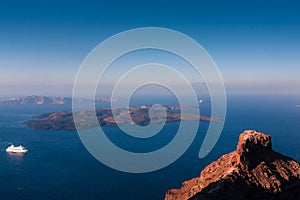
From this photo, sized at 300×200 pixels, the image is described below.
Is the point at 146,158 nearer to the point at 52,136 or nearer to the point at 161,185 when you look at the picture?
the point at 161,185

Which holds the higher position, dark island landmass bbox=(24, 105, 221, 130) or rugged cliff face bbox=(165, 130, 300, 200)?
rugged cliff face bbox=(165, 130, 300, 200)

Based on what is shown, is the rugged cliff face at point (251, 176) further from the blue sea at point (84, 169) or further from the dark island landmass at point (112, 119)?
the dark island landmass at point (112, 119)

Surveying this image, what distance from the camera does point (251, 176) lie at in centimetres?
1762

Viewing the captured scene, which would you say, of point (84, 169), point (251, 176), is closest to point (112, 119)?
point (84, 169)

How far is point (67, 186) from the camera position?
5275 cm

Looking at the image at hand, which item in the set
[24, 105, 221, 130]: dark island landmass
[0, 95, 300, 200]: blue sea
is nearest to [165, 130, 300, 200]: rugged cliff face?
[0, 95, 300, 200]: blue sea

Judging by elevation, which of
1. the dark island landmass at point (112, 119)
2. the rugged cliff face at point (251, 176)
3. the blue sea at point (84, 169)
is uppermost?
the rugged cliff face at point (251, 176)

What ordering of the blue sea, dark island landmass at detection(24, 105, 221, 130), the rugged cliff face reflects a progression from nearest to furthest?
the rugged cliff face, the blue sea, dark island landmass at detection(24, 105, 221, 130)

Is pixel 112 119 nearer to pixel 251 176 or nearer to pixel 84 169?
pixel 84 169

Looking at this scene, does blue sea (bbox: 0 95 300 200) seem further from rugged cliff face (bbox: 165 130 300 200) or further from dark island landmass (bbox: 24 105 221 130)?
rugged cliff face (bbox: 165 130 300 200)

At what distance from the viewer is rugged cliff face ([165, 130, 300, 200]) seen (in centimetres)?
1653

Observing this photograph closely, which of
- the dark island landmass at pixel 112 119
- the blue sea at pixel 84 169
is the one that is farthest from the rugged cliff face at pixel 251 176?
the dark island landmass at pixel 112 119

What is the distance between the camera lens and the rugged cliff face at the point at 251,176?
651 inches

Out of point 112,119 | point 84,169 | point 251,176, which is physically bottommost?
point 84,169
